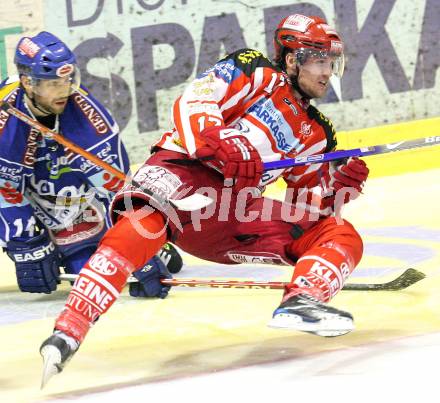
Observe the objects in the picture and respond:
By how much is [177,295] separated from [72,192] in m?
0.62

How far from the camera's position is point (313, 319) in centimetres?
250

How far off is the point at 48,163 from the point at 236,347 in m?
1.35

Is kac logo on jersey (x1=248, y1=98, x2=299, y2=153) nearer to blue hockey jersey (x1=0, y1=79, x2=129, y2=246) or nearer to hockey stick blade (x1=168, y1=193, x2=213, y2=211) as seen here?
hockey stick blade (x1=168, y1=193, x2=213, y2=211)

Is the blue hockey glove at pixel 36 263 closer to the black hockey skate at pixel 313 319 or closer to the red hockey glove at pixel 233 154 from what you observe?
the red hockey glove at pixel 233 154

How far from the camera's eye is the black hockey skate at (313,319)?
2496mm

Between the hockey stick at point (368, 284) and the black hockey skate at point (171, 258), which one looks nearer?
the hockey stick at point (368, 284)

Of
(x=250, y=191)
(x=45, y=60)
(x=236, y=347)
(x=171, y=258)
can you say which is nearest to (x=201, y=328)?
(x=236, y=347)

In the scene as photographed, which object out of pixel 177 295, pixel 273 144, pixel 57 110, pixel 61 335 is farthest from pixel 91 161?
pixel 61 335

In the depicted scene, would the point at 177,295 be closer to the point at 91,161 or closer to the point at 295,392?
the point at 91,161

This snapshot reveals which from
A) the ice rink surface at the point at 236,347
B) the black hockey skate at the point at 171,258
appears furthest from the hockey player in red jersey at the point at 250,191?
the black hockey skate at the point at 171,258

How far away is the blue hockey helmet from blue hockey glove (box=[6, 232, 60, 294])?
0.60 m

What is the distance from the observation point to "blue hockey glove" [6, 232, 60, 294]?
12.7 feet

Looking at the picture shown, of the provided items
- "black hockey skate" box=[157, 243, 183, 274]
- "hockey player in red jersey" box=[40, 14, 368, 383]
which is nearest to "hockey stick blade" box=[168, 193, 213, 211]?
"hockey player in red jersey" box=[40, 14, 368, 383]

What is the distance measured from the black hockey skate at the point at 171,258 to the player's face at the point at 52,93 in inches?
29.2
